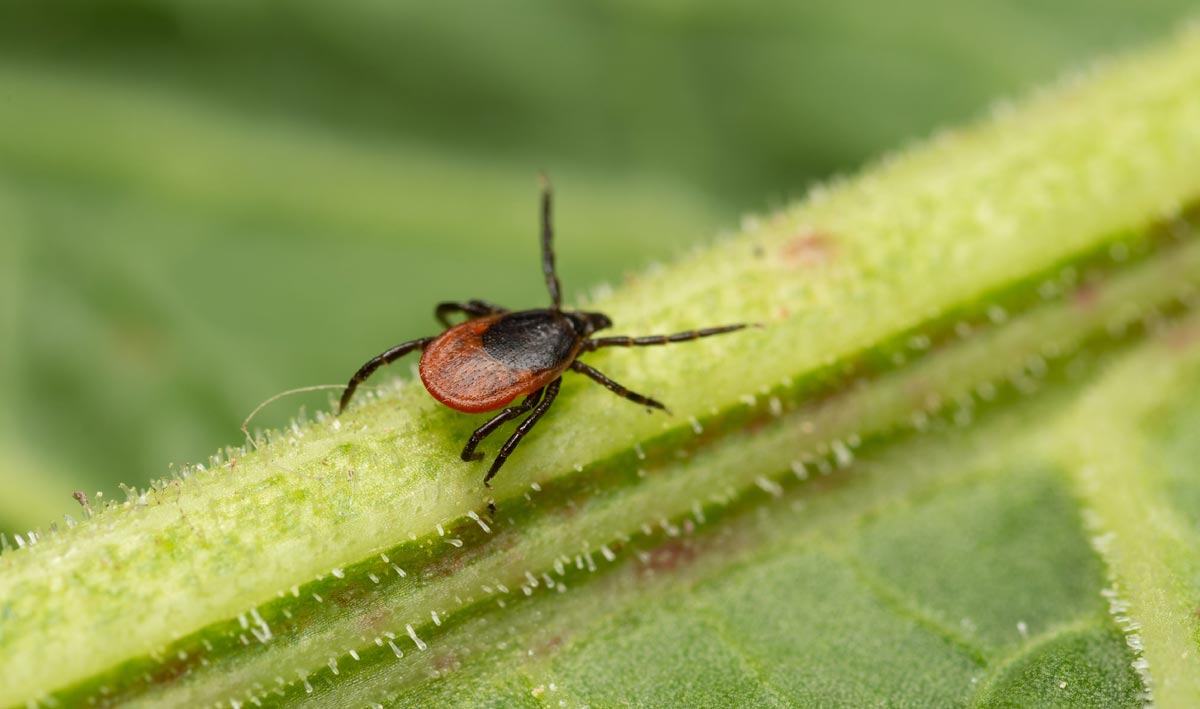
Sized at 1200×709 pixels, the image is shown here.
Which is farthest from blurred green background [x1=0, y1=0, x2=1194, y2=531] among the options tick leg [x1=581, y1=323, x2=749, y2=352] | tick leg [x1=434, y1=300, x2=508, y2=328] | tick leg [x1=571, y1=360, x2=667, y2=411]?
tick leg [x1=571, y1=360, x2=667, y2=411]

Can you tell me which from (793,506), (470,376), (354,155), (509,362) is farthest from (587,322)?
(354,155)

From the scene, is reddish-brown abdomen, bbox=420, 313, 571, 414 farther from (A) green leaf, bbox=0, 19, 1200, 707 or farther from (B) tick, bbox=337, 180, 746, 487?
(A) green leaf, bbox=0, 19, 1200, 707

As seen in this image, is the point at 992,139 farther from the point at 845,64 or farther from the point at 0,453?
the point at 0,453

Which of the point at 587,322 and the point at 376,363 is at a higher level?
the point at 587,322

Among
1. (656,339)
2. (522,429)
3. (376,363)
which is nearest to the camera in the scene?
(522,429)

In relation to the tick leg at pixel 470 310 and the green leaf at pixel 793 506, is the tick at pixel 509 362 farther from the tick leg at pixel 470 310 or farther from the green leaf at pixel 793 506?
the tick leg at pixel 470 310

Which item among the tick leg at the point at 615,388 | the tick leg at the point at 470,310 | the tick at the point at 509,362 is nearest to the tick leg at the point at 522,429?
the tick at the point at 509,362

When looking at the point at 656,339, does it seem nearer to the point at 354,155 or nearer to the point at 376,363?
the point at 376,363
